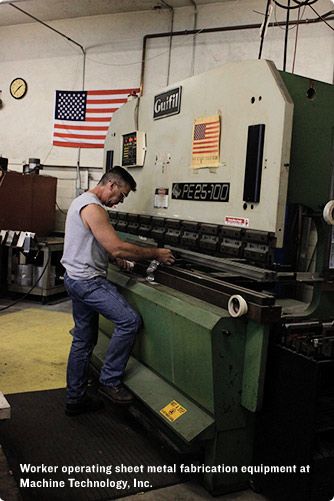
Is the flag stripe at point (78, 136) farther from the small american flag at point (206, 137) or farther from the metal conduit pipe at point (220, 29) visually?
the small american flag at point (206, 137)

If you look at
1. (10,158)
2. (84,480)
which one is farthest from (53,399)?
(10,158)

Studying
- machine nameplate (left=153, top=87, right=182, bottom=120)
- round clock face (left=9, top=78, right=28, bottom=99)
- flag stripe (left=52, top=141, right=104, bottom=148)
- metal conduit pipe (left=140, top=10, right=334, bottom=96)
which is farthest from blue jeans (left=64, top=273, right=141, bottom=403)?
round clock face (left=9, top=78, right=28, bottom=99)

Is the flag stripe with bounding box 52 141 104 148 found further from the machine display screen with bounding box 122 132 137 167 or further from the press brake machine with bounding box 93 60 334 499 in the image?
the press brake machine with bounding box 93 60 334 499

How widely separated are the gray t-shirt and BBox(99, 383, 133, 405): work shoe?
0.55 meters

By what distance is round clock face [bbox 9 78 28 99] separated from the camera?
531 cm

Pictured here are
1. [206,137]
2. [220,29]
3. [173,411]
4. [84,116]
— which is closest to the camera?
[173,411]

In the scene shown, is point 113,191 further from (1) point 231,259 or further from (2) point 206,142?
(1) point 231,259

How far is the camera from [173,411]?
177 cm

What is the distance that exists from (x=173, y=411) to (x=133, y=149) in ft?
4.82

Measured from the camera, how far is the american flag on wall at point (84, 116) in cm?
479

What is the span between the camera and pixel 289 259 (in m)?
3.12

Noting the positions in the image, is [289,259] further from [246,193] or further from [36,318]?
[36,318]

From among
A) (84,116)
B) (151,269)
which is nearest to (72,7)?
(84,116)

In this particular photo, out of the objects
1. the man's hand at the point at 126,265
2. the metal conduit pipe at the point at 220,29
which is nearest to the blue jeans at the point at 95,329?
the man's hand at the point at 126,265
